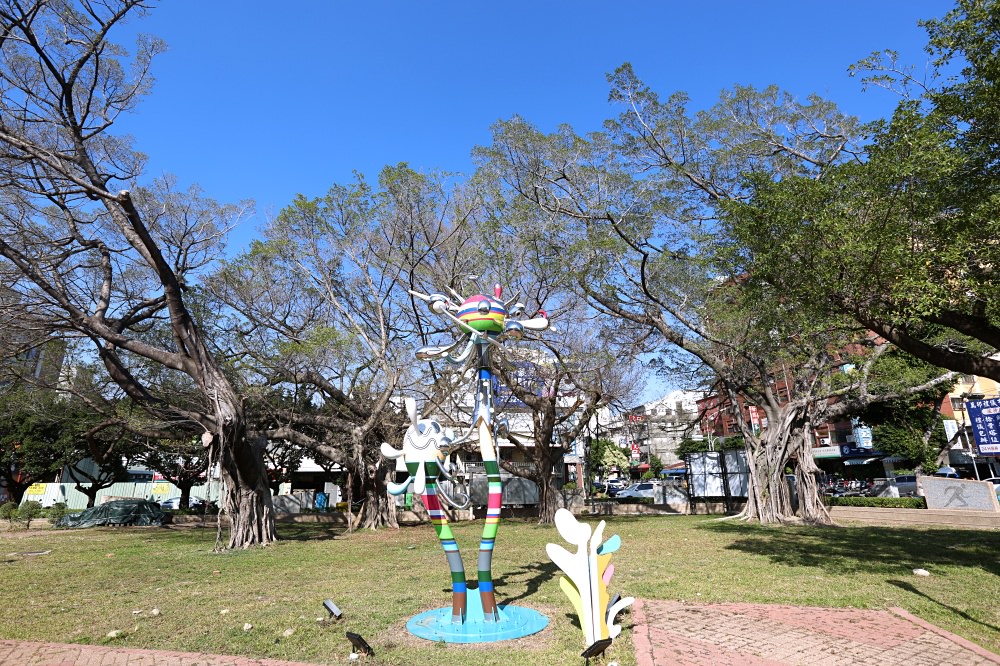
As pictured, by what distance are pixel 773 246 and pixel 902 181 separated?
1872mm

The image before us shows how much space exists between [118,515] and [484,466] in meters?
21.6

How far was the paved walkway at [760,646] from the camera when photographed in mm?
4750

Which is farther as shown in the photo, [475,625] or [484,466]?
[484,466]

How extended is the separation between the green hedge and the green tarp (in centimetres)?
2524

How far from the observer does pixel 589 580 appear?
5.28 metres

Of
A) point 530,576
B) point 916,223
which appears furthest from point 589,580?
point 916,223

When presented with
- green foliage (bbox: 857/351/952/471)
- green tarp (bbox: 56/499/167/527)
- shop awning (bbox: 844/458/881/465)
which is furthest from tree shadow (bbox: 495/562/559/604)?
shop awning (bbox: 844/458/881/465)

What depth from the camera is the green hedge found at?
17781 millimetres

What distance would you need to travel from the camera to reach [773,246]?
9016 mm

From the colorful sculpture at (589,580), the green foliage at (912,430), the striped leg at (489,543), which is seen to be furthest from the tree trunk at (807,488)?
the striped leg at (489,543)

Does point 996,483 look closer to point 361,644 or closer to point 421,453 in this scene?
point 421,453

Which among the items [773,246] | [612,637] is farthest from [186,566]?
[773,246]

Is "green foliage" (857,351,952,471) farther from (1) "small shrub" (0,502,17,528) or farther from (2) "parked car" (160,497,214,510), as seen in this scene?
(1) "small shrub" (0,502,17,528)

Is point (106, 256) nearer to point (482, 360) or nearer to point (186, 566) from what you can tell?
point (186, 566)
